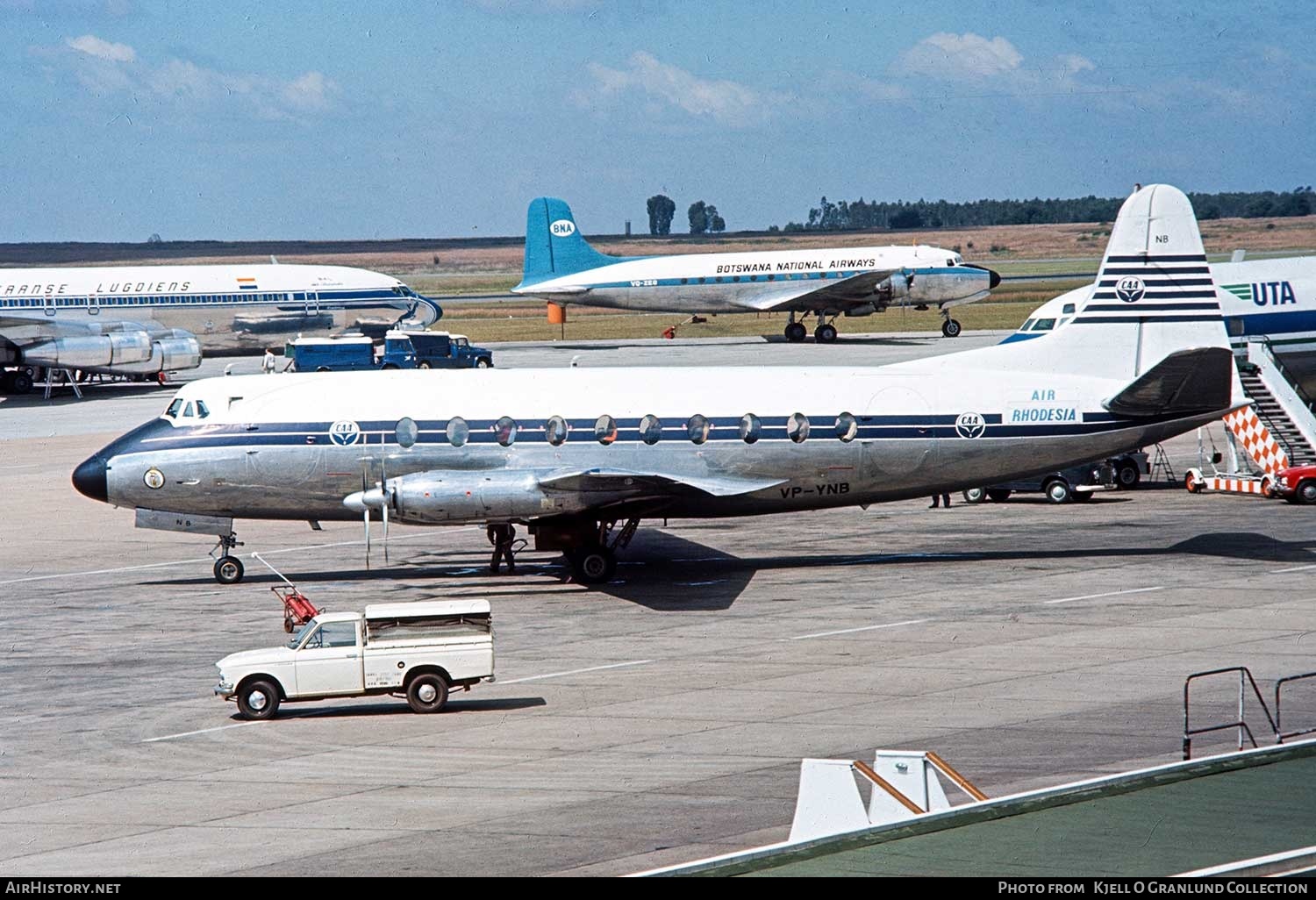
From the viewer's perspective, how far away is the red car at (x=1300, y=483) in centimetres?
3953

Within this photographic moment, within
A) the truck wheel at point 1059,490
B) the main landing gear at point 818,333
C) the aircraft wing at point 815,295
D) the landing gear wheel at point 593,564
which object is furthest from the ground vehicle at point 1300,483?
the main landing gear at point 818,333

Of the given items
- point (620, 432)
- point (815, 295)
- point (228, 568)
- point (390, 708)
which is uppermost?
point (815, 295)

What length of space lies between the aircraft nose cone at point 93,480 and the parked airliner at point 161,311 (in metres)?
42.7

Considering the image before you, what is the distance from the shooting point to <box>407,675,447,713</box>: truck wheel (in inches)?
875

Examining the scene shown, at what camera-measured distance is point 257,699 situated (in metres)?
22.0

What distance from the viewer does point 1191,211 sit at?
33250 millimetres

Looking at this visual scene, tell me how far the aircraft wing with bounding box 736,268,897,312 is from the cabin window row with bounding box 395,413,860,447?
5785 cm

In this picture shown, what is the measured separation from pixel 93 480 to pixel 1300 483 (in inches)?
1223

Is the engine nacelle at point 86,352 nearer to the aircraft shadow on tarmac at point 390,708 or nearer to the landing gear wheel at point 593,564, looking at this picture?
the landing gear wheel at point 593,564

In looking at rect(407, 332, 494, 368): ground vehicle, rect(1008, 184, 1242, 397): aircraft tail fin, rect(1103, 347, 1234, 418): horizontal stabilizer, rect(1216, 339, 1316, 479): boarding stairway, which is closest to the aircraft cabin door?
rect(1008, 184, 1242, 397): aircraft tail fin

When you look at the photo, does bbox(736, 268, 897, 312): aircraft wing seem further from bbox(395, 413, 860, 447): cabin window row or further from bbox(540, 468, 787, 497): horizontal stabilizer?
bbox(540, 468, 787, 497): horizontal stabilizer

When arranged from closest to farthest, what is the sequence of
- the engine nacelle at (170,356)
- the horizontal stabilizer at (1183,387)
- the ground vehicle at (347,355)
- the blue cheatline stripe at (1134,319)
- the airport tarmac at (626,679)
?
the airport tarmac at (626,679) → the horizontal stabilizer at (1183,387) → the blue cheatline stripe at (1134,319) → the engine nacelle at (170,356) → the ground vehicle at (347,355)

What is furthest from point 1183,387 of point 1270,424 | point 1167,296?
point 1270,424

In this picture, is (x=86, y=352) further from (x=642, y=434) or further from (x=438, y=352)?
(x=642, y=434)
